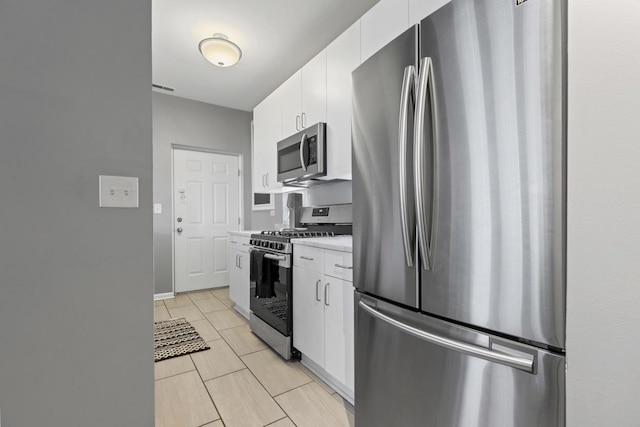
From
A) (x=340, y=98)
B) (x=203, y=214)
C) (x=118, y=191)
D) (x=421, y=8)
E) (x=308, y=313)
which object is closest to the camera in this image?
(x=118, y=191)

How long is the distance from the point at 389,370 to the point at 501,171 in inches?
32.7

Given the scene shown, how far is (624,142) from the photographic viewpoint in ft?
1.92

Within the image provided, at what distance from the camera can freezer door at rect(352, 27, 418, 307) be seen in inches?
38.6

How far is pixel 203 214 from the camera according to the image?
4.19 m

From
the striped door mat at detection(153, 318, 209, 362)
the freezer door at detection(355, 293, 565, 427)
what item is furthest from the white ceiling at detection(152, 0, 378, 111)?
the striped door mat at detection(153, 318, 209, 362)

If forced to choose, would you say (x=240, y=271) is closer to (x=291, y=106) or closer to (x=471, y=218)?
(x=291, y=106)

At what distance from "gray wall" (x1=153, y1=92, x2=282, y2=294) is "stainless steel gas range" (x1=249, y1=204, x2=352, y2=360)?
1.35 metres

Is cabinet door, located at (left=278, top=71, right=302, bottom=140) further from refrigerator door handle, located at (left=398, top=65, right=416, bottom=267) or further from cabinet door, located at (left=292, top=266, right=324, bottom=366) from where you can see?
refrigerator door handle, located at (left=398, top=65, right=416, bottom=267)

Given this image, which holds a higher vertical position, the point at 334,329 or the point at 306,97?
the point at 306,97

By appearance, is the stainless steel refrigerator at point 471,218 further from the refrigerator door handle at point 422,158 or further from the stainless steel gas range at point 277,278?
the stainless steel gas range at point 277,278

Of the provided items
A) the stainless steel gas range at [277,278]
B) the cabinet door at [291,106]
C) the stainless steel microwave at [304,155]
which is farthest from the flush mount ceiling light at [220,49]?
the stainless steel gas range at [277,278]

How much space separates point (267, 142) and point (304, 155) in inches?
38.3

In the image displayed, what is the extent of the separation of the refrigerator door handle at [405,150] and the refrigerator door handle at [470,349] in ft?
0.76

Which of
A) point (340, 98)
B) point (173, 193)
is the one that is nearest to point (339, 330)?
point (340, 98)
